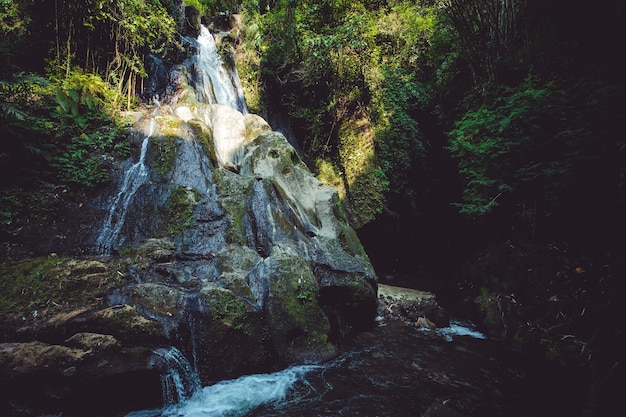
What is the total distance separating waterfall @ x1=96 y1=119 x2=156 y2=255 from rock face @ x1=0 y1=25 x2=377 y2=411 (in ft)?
0.08

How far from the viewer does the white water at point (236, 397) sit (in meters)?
3.88

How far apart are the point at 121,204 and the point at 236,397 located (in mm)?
4716

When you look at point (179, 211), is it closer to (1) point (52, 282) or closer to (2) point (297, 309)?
(1) point (52, 282)

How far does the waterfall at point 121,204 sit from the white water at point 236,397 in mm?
3306

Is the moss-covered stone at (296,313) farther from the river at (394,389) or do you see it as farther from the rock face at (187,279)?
the river at (394,389)

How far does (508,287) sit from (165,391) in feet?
23.2

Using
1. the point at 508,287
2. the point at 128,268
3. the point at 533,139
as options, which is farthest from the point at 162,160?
the point at 508,287

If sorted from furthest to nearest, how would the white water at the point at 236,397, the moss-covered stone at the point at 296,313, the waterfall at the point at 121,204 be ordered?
the waterfall at the point at 121,204 → the moss-covered stone at the point at 296,313 → the white water at the point at 236,397

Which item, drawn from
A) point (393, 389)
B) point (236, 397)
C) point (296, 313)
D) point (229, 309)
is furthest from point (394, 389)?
point (229, 309)

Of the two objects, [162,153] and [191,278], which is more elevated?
[162,153]

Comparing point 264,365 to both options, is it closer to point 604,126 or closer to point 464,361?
point 464,361

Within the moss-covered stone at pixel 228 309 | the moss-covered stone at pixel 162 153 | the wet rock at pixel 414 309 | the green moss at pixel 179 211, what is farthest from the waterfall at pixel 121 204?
the wet rock at pixel 414 309

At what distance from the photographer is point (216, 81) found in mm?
12117

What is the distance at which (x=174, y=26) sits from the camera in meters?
10.4
